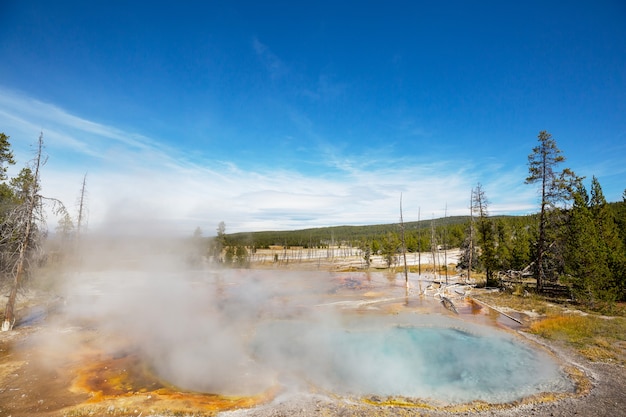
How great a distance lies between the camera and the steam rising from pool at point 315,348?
11.0 metres

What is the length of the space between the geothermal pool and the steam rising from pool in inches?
1.9

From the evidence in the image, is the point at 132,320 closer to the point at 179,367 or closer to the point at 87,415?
the point at 179,367

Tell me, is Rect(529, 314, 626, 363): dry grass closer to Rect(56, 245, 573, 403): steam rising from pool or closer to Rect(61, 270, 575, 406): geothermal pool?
Rect(61, 270, 575, 406): geothermal pool

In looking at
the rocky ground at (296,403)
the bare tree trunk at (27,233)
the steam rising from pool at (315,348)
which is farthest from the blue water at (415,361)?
the bare tree trunk at (27,233)

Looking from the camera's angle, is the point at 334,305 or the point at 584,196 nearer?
the point at 584,196

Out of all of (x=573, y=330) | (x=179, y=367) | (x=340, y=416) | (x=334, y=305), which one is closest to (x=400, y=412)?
(x=340, y=416)

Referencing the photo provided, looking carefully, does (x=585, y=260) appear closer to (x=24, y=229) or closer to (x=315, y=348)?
(x=315, y=348)

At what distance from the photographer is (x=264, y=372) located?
11.9 metres

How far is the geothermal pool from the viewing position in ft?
35.9

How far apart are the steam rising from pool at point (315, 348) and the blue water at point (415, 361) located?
1.6 inches

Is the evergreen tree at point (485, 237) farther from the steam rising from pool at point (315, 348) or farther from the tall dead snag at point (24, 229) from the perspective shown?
the tall dead snag at point (24, 229)

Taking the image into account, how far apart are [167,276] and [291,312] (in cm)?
1645

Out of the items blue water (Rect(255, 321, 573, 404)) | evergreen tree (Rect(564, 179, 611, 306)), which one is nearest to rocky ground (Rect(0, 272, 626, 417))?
blue water (Rect(255, 321, 573, 404))

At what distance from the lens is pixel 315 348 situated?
49.0 ft
